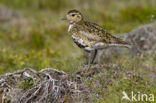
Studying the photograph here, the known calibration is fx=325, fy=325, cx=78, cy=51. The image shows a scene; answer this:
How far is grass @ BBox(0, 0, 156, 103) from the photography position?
672 cm

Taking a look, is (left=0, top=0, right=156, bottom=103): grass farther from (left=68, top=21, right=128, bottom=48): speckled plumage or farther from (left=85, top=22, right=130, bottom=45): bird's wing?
(left=85, top=22, right=130, bottom=45): bird's wing

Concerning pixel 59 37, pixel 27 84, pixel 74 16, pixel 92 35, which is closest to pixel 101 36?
pixel 92 35

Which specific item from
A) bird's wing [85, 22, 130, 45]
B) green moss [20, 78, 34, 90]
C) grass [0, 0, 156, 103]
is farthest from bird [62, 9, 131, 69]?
green moss [20, 78, 34, 90]

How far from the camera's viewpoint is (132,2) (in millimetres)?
17547

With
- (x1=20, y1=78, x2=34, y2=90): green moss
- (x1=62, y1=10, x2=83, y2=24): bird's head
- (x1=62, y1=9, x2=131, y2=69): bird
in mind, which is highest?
(x1=62, y1=10, x2=83, y2=24): bird's head

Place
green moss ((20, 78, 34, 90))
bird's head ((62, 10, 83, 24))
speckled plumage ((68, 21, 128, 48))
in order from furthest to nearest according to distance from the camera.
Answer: bird's head ((62, 10, 83, 24))
speckled plumage ((68, 21, 128, 48))
green moss ((20, 78, 34, 90))

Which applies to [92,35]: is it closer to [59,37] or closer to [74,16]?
[74,16]

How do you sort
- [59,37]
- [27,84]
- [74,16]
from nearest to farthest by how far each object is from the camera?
1. [27,84]
2. [74,16]
3. [59,37]

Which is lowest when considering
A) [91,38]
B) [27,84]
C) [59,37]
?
[27,84]

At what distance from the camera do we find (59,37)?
44.1ft

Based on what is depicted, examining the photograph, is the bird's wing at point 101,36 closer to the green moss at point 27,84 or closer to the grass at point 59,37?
the grass at point 59,37

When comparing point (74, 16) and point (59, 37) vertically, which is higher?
point (59, 37)

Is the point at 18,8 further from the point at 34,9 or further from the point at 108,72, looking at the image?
the point at 108,72

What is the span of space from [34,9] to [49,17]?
2.95 m
